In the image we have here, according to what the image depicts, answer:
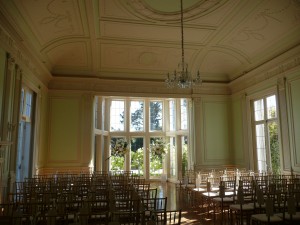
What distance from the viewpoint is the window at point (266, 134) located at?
859cm

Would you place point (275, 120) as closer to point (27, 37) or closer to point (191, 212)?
point (191, 212)

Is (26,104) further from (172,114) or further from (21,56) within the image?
(172,114)

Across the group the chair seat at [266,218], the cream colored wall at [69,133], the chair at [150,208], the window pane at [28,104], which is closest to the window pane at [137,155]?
the cream colored wall at [69,133]

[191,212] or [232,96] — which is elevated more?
[232,96]

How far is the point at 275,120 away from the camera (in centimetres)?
855

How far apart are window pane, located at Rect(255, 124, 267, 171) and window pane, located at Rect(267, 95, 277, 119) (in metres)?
0.63

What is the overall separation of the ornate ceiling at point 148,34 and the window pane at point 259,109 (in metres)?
1.24

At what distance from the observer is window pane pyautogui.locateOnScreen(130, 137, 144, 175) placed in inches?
526

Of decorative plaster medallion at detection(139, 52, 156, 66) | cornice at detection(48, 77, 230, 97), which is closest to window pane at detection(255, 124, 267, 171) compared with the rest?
cornice at detection(48, 77, 230, 97)

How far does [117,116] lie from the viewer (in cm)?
1358

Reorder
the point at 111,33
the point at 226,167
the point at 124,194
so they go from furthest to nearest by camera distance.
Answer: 1. the point at 226,167
2. the point at 111,33
3. the point at 124,194

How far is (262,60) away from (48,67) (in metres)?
7.25

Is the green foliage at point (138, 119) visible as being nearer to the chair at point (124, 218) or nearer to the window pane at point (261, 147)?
the window pane at point (261, 147)

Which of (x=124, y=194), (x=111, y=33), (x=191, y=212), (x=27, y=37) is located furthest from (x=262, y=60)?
(x=27, y=37)
